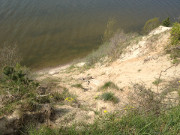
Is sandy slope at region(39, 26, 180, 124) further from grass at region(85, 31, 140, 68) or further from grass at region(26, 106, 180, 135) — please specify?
grass at region(26, 106, 180, 135)

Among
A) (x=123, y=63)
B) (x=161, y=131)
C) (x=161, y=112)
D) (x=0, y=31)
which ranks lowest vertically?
(x=161, y=131)

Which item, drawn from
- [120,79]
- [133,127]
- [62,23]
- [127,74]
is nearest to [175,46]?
[127,74]

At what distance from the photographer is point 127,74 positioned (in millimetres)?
8461

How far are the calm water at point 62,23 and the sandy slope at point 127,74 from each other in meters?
4.80

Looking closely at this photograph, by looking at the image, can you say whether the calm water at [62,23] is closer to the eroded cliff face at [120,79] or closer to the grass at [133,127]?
the eroded cliff face at [120,79]

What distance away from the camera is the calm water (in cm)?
1547

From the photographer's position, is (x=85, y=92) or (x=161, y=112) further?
(x=85, y=92)

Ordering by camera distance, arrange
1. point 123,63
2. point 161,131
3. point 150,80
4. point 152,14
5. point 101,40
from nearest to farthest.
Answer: point 161,131
point 150,80
point 123,63
point 101,40
point 152,14

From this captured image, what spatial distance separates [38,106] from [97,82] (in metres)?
4.83

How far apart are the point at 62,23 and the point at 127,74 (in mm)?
13360

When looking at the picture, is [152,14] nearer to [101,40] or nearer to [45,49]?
[101,40]

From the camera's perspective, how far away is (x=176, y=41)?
8.39m

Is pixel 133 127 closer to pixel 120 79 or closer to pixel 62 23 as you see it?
pixel 120 79

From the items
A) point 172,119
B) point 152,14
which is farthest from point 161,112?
point 152,14
